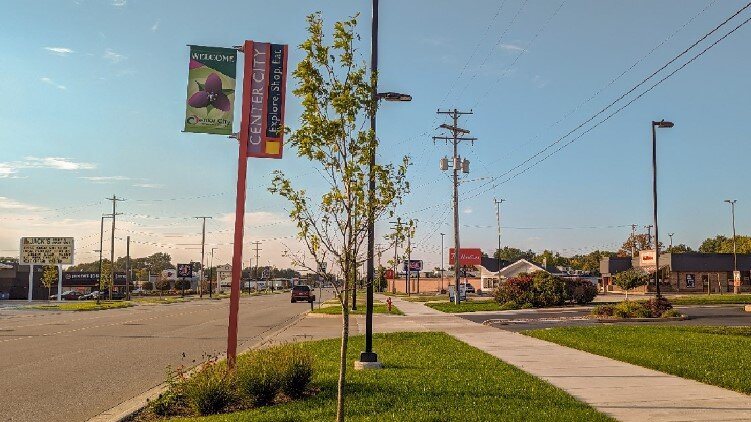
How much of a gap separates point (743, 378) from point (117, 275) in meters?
142

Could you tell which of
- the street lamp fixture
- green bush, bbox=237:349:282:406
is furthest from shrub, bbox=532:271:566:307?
green bush, bbox=237:349:282:406

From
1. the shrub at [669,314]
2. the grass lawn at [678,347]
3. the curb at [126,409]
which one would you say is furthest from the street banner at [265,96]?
the shrub at [669,314]

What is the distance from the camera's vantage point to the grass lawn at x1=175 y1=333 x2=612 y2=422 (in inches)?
342

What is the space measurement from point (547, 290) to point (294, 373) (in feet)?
113

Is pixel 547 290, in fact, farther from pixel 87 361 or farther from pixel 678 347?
pixel 87 361

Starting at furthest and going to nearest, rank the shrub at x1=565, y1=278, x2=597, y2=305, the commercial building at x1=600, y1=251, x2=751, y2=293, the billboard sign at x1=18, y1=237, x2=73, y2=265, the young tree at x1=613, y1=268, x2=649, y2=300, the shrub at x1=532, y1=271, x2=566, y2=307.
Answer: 1. the billboard sign at x1=18, y1=237, x2=73, y2=265
2. the commercial building at x1=600, y1=251, x2=751, y2=293
3. the shrub at x1=565, y1=278, x2=597, y2=305
4. the young tree at x1=613, y1=268, x2=649, y2=300
5. the shrub at x1=532, y1=271, x2=566, y2=307

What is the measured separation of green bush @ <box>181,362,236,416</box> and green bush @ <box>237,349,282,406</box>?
0.63 feet

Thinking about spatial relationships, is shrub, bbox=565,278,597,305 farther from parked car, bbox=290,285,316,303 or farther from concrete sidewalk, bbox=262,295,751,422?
parked car, bbox=290,285,316,303

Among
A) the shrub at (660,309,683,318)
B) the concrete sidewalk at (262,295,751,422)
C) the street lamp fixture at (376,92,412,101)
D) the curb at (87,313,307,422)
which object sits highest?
the street lamp fixture at (376,92,412,101)

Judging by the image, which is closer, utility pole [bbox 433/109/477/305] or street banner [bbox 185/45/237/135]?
street banner [bbox 185/45/237/135]

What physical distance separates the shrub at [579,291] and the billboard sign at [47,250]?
193 feet

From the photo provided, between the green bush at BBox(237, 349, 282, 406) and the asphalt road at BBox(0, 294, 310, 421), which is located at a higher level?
the green bush at BBox(237, 349, 282, 406)

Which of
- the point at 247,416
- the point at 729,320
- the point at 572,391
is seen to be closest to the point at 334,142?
the point at 247,416

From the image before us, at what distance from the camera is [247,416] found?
28.6 ft
